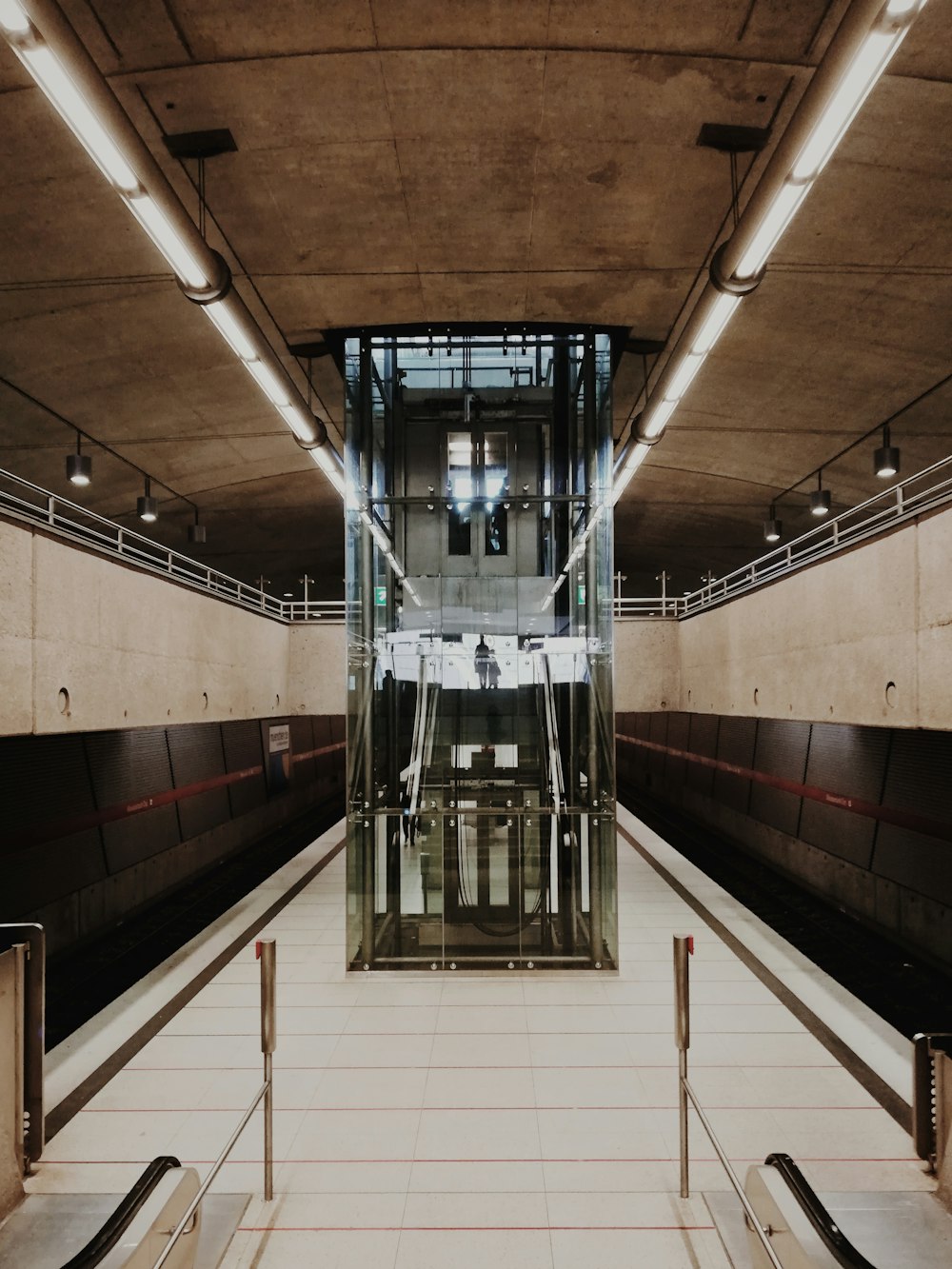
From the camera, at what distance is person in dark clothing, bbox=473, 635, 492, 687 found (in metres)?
6.32

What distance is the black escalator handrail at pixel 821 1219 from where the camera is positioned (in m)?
2.44

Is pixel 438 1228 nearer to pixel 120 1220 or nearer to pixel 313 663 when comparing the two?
pixel 120 1220

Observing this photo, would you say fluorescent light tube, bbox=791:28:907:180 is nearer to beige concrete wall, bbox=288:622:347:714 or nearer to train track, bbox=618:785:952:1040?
train track, bbox=618:785:952:1040

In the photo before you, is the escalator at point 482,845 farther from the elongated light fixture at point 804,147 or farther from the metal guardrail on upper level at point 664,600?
the metal guardrail on upper level at point 664,600

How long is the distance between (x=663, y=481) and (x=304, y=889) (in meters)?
8.18

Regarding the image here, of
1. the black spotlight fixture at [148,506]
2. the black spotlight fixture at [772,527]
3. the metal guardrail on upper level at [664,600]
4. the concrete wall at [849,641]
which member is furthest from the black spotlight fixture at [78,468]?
the black spotlight fixture at [772,527]

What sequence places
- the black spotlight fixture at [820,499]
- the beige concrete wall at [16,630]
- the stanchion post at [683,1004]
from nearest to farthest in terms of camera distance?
the stanchion post at [683,1004] < the beige concrete wall at [16,630] < the black spotlight fixture at [820,499]

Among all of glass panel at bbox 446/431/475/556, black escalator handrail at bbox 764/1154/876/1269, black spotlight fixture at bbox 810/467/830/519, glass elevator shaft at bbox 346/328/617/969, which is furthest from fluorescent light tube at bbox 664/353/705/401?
black spotlight fixture at bbox 810/467/830/519

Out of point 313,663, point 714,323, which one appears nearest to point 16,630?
point 714,323

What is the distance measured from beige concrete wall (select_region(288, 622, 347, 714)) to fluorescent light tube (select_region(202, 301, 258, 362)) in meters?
10.1

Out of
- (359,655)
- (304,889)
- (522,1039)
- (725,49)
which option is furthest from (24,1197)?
(725,49)

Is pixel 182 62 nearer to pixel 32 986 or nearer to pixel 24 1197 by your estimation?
pixel 32 986

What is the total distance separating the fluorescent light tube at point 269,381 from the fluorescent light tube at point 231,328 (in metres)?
0.10

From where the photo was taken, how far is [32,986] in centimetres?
355
